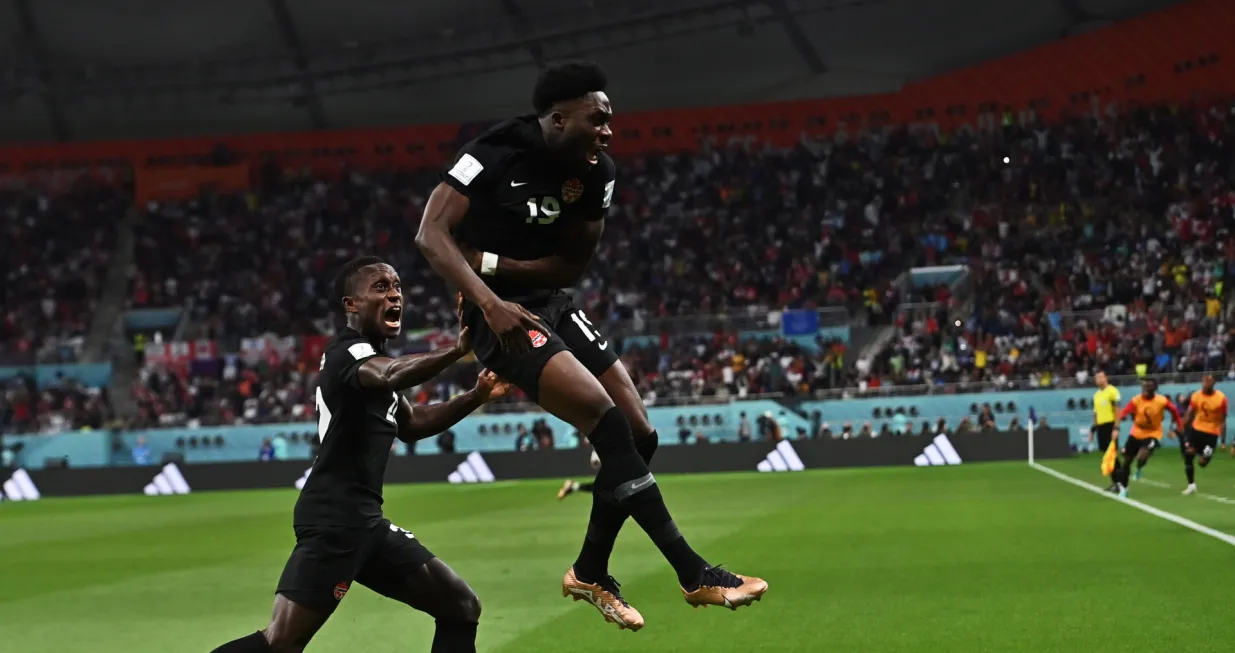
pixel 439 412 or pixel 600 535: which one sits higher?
pixel 439 412

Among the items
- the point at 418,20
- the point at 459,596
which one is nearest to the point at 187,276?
the point at 418,20

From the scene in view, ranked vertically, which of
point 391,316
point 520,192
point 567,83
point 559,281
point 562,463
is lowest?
Result: point 562,463

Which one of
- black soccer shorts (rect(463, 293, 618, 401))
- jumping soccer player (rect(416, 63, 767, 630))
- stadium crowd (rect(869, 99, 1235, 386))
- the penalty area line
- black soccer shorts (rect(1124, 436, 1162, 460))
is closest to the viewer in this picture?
jumping soccer player (rect(416, 63, 767, 630))

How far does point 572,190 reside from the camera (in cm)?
662

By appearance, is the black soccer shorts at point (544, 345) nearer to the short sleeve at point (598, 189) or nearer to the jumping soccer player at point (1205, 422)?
the short sleeve at point (598, 189)

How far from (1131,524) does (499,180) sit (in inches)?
505

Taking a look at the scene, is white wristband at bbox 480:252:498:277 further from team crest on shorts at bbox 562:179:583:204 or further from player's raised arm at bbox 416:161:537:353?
team crest on shorts at bbox 562:179:583:204

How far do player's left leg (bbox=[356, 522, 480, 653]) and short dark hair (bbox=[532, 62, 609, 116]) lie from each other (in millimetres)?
2251

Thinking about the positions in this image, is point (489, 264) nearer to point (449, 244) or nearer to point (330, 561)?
point (449, 244)

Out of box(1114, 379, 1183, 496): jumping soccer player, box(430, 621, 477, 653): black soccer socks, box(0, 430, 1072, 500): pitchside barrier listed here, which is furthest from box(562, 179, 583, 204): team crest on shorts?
box(0, 430, 1072, 500): pitchside barrier

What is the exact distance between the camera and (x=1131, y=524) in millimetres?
16750

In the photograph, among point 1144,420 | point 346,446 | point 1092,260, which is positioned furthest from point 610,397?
point 1092,260

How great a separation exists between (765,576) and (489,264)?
23.5 feet

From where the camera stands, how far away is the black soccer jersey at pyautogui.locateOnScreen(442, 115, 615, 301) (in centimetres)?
643
